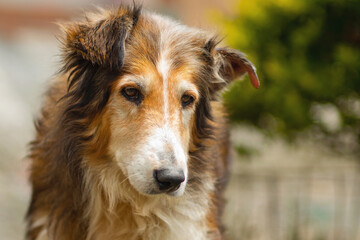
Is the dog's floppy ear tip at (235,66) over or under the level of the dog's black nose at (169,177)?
over

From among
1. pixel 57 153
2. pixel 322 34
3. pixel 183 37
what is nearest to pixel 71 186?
pixel 57 153

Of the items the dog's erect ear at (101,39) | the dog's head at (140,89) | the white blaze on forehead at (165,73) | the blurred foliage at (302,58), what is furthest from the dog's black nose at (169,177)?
the blurred foliage at (302,58)

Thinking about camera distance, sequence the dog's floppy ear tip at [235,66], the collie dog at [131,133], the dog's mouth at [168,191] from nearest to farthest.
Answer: the dog's mouth at [168,191] < the collie dog at [131,133] < the dog's floppy ear tip at [235,66]

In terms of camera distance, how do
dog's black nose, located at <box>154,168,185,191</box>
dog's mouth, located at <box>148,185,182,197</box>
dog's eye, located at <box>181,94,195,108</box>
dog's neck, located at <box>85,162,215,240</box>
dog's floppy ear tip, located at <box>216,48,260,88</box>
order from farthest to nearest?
dog's floppy ear tip, located at <box>216,48,260,88</box> < dog's neck, located at <box>85,162,215,240</box> < dog's eye, located at <box>181,94,195,108</box> < dog's mouth, located at <box>148,185,182,197</box> < dog's black nose, located at <box>154,168,185,191</box>

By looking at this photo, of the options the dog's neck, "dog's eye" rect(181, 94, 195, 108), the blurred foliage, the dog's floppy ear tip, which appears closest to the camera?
"dog's eye" rect(181, 94, 195, 108)

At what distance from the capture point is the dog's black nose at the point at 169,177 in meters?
3.25

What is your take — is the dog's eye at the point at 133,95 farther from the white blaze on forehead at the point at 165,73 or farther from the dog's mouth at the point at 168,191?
the dog's mouth at the point at 168,191

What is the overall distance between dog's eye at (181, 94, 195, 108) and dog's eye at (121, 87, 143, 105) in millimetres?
312

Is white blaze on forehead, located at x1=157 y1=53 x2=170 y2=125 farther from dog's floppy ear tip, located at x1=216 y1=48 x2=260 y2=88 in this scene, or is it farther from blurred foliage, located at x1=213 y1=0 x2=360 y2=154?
blurred foliage, located at x1=213 y1=0 x2=360 y2=154

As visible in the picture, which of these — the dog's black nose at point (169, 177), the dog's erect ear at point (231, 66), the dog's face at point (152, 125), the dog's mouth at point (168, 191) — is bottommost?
the dog's mouth at point (168, 191)

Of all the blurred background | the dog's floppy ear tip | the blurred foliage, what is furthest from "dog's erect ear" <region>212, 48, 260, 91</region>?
the blurred foliage

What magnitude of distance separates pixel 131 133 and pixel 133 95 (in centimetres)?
25

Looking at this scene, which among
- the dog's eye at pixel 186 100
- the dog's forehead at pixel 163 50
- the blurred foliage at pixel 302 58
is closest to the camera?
the dog's forehead at pixel 163 50

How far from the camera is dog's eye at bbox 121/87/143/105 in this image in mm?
3543
